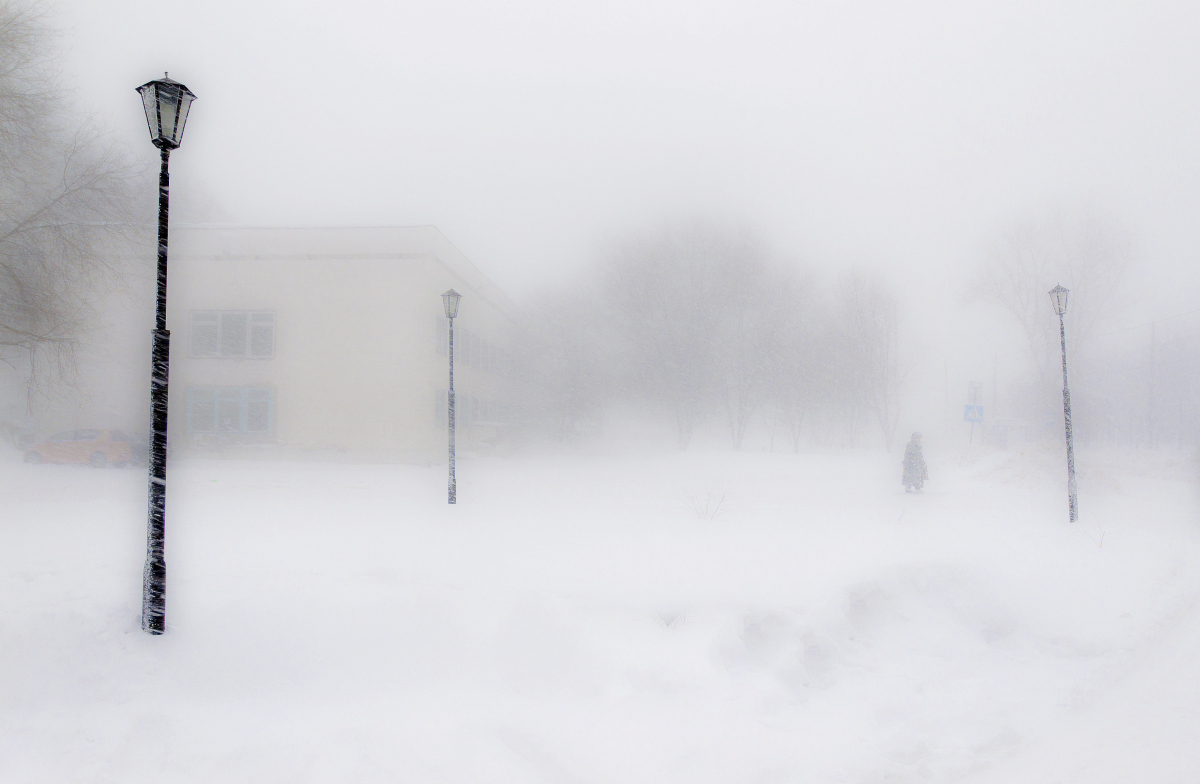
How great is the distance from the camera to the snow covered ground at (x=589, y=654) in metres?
4.31

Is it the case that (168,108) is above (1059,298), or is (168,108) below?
above

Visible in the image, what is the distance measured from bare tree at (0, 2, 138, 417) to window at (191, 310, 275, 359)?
28.5 ft

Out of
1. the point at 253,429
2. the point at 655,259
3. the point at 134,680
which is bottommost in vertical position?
the point at 134,680

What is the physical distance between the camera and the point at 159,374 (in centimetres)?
520

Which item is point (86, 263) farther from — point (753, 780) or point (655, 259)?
point (655, 259)

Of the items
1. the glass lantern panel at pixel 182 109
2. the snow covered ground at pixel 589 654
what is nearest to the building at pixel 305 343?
the snow covered ground at pixel 589 654

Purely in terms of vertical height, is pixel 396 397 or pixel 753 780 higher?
pixel 396 397

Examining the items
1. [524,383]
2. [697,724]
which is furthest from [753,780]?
[524,383]

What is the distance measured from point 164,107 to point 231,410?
801 inches

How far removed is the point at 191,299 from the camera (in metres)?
22.7

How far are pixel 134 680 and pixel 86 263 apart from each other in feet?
41.3

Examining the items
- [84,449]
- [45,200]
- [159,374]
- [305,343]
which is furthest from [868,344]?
[159,374]

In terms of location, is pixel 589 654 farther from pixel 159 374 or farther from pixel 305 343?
pixel 305 343

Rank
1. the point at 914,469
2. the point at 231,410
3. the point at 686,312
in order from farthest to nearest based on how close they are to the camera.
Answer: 1. the point at 686,312
2. the point at 231,410
3. the point at 914,469
